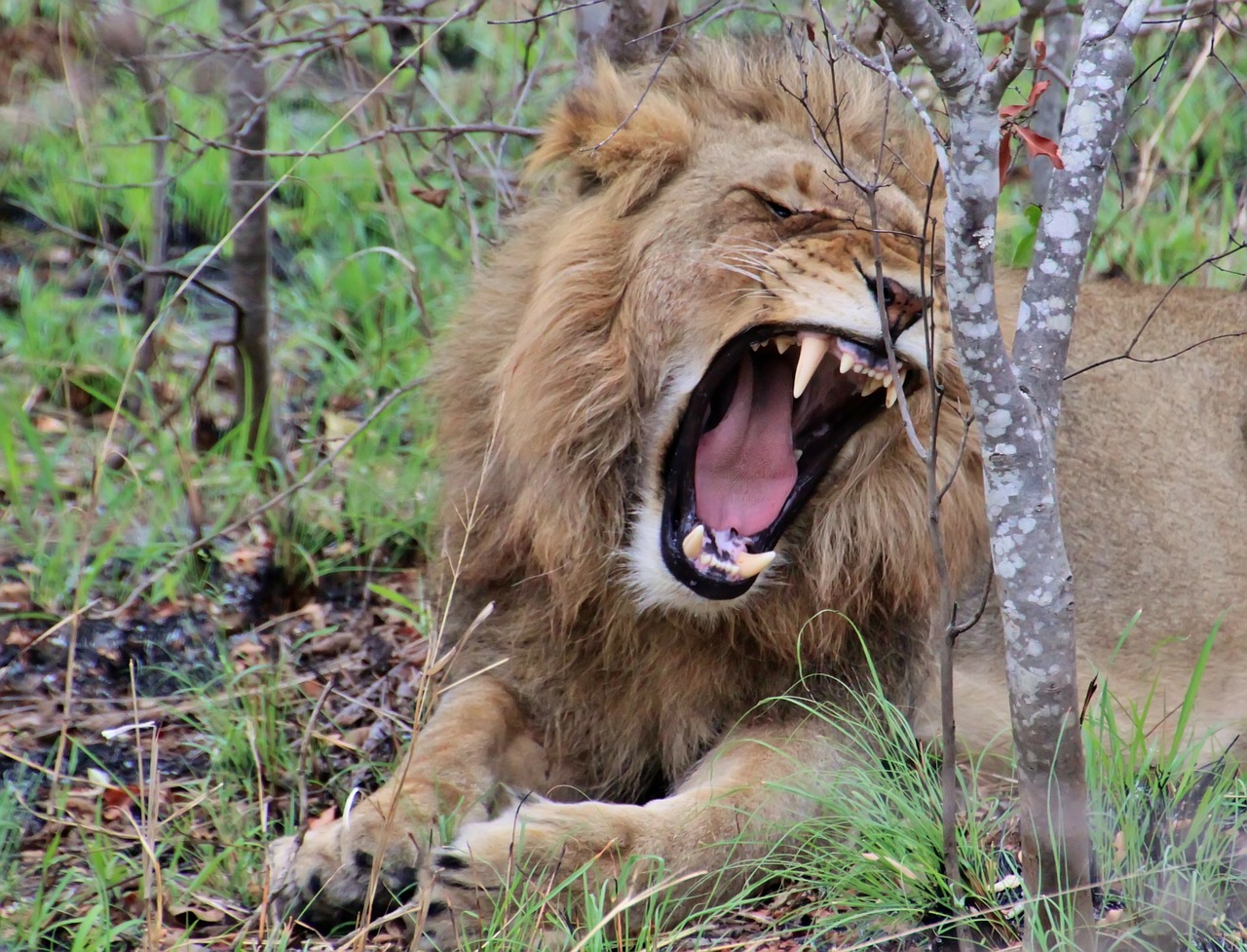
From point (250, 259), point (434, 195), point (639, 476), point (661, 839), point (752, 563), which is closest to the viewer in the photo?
point (661, 839)

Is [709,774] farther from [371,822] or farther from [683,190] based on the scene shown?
[683,190]

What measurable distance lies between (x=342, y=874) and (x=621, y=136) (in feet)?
4.69

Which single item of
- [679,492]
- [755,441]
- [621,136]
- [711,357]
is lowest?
[679,492]

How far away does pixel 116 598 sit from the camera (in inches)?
150

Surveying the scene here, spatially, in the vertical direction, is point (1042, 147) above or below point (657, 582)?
above

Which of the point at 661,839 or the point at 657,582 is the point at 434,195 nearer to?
the point at 657,582

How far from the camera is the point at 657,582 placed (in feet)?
8.69

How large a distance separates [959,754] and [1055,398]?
1352 mm

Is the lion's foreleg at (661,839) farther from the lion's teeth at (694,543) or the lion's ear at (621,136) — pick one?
the lion's ear at (621,136)

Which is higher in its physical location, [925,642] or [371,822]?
[925,642]

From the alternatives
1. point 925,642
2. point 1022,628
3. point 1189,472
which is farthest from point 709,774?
point 1189,472

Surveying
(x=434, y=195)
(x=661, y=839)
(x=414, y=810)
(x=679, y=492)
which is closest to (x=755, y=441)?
(x=679, y=492)

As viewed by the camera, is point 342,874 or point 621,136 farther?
point 621,136

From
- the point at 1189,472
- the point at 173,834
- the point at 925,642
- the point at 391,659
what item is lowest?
the point at 173,834
